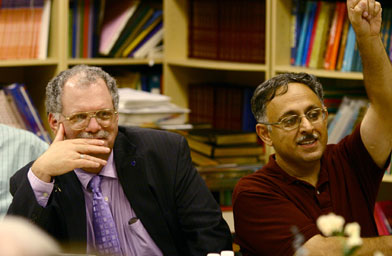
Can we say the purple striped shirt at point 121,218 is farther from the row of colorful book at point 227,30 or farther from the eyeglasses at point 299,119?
the row of colorful book at point 227,30

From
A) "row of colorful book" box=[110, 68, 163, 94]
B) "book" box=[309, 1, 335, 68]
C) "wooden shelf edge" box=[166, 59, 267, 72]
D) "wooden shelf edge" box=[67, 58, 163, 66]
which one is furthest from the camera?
"row of colorful book" box=[110, 68, 163, 94]

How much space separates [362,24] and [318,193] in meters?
0.54

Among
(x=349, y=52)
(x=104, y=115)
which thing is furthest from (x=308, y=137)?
(x=349, y=52)

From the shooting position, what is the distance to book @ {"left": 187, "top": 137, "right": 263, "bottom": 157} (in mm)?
3129

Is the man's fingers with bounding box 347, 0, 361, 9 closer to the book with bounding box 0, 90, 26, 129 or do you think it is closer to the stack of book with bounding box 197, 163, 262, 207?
the stack of book with bounding box 197, 163, 262, 207

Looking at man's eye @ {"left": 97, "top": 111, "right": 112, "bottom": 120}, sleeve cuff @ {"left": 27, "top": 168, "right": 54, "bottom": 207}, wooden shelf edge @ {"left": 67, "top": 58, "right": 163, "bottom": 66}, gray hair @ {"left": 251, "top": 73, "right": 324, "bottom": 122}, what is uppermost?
wooden shelf edge @ {"left": 67, "top": 58, "right": 163, "bottom": 66}

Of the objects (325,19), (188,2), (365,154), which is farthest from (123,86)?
(365,154)

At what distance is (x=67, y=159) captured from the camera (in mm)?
2035

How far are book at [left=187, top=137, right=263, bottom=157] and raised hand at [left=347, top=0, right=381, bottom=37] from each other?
47.9 inches

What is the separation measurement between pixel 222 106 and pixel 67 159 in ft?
5.68

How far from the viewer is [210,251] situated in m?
2.10

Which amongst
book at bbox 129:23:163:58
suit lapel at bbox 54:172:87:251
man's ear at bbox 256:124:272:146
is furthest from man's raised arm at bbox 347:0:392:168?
book at bbox 129:23:163:58

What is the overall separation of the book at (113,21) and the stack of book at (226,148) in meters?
0.84

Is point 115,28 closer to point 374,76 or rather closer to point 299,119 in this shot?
point 299,119
